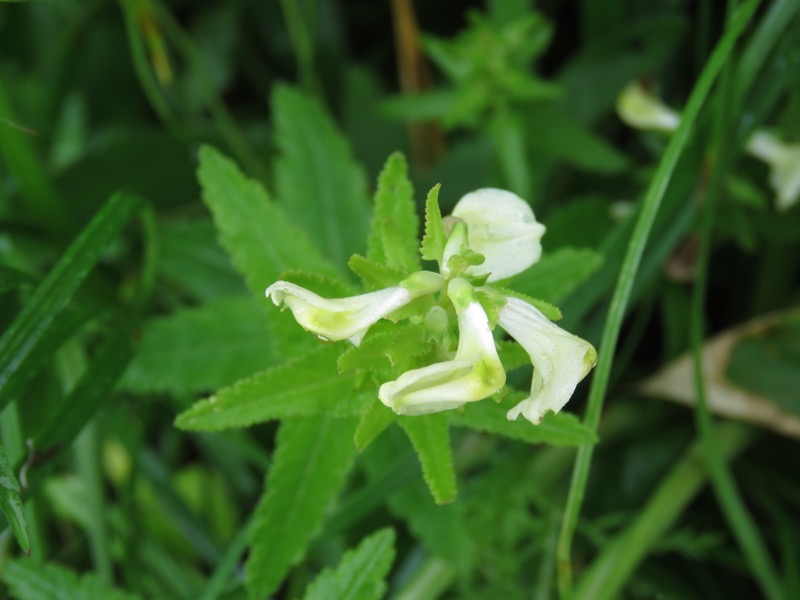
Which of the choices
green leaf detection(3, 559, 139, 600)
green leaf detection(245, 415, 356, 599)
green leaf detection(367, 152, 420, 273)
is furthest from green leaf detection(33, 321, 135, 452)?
green leaf detection(367, 152, 420, 273)

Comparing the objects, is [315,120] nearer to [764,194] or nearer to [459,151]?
[459,151]

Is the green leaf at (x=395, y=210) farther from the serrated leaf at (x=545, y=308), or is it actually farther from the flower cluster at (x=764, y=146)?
the flower cluster at (x=764, y=146)

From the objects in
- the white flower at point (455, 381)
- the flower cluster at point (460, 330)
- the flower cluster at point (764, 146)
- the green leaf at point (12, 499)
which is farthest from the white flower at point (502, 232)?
the flower cluster at point (764, 146)

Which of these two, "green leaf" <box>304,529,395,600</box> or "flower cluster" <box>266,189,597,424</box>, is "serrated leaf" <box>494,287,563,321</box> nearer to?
"flower cluster" <box>266,189,597,424</box>

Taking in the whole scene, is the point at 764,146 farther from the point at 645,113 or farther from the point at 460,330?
the point at 460,330

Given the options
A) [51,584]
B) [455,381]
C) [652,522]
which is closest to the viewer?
[455,381]

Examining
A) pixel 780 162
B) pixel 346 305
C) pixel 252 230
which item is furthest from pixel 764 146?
pixel 346 305
